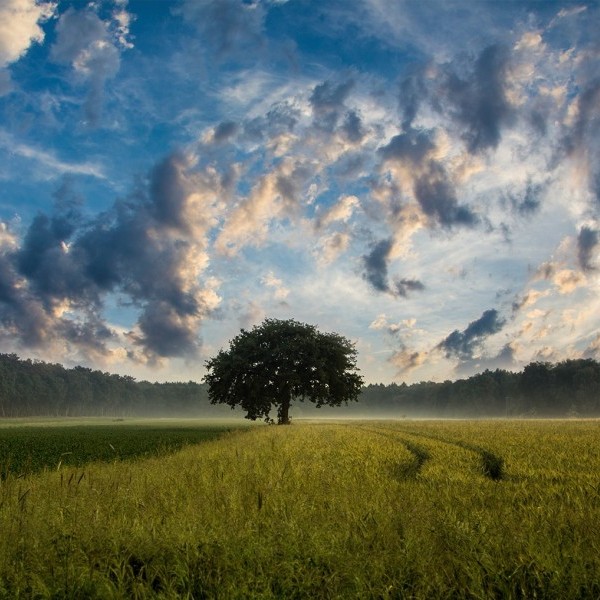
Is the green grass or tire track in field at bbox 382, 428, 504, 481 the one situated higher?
tire track in field at bbox 382, 428, 504, 481

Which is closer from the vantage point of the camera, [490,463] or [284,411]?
[490,463]

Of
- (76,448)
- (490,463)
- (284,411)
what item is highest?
(490,463)

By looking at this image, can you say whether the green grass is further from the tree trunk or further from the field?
the tree trunk

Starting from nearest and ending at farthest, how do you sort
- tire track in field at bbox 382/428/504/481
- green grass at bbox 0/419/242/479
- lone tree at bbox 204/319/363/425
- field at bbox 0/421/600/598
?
field at bbox 0/421/600/598, tire track in field at bbox 382/428/504/481, green grass at bbox 0/419/242/479, lone tree at bbox 204/319/363/425

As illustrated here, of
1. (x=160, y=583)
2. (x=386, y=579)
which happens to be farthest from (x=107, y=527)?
(x=386, y=579)

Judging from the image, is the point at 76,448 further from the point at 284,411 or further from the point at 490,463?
the point at 284,411

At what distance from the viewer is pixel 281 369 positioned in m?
58.6

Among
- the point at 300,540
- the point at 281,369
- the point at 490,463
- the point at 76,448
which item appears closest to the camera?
the point at 300,540

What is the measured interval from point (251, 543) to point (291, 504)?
78.1 inches

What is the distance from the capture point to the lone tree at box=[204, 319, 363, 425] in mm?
58094

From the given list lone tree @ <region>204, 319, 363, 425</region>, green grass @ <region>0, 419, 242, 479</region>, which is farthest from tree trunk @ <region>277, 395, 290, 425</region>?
green grass @ <region>0, 419, 242, 479</region>

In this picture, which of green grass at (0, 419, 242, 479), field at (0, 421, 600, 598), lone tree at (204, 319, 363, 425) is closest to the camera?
field at (0, 421, 600, 598)

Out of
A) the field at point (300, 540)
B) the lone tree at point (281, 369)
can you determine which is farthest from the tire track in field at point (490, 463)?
the lone tree at point (281, 369)

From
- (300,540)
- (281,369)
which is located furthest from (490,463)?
(281,369)
